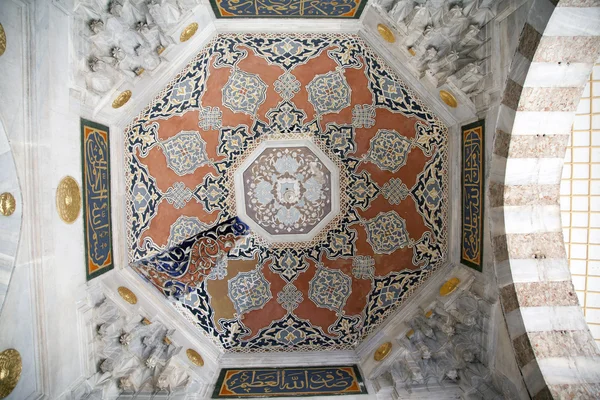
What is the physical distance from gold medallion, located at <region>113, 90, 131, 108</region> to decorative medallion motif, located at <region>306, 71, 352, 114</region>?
2192 millimetres

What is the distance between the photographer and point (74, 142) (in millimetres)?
3795

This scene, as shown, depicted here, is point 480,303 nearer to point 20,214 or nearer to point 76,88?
point 20,214

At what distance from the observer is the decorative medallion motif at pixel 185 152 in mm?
4957

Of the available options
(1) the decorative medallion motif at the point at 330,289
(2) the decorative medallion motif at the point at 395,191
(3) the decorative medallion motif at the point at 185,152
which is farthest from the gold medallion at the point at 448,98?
(3) the decorative medallion motif at the point at 185,152

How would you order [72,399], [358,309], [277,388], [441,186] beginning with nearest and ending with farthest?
1. [72,399]
2. [277,388]
3. [441,186]
4. [358,309]

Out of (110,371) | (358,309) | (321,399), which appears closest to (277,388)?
(321,399)

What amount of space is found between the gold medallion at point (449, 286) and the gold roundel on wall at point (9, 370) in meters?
4.32

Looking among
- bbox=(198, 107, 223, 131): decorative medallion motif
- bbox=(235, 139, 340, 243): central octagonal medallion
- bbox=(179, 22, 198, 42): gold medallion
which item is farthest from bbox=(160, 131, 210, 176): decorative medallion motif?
bbox=(179, 22, 198, 42): gold medallion

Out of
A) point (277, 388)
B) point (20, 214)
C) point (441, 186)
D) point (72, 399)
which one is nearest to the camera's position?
point (20, 214)

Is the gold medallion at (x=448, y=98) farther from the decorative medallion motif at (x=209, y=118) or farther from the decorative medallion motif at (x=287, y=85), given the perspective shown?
the decorative medallion motif at (x=209, y=118)

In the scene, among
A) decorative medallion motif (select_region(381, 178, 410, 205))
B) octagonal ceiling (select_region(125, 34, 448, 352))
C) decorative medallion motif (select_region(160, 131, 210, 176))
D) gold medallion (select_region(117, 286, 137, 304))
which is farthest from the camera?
decorative medallion motif (select_region(381, 178, 410, 205))

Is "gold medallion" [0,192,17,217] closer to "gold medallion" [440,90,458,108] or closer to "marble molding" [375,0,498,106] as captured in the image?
"marble molding" [375,0,498,106]

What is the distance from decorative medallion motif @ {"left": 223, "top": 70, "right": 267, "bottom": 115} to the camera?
4.94 m

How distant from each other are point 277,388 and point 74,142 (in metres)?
3.51
